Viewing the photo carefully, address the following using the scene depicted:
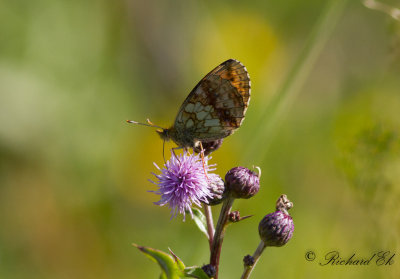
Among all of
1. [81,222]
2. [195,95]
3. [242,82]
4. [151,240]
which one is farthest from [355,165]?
[81,222]

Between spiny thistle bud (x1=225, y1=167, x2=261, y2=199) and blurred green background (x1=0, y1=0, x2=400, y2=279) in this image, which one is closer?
spiny thistle bud (x1=225, y1=167, x2=261, y2=199)

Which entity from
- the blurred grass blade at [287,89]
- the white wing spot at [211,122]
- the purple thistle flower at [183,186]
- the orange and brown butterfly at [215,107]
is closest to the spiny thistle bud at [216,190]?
the purple thistle flower at [183,186]

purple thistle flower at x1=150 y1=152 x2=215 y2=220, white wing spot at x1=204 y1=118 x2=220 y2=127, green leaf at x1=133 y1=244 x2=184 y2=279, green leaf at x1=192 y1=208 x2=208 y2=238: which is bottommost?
green leaf at x1=133 y1=244 x2=184 y2=279

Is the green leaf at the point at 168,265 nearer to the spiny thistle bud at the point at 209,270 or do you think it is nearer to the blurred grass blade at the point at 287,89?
the spiny thistle bud at the point at 209,270

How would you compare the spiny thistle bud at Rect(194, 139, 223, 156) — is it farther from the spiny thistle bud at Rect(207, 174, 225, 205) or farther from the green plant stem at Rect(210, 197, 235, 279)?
the green plant stem at Rect(210, 197, 235, 279)

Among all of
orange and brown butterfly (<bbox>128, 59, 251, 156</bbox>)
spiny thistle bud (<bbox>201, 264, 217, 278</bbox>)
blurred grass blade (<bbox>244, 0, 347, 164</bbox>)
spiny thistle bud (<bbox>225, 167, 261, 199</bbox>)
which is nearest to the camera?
spiny thistle bud (<bbox>201, 264, 217, 278</bbox>)

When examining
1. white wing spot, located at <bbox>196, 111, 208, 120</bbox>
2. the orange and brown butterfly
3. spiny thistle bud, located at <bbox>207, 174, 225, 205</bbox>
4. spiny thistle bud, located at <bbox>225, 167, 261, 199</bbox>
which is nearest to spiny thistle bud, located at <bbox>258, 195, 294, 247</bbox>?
spiny thistle bud, located at <bbox>225, 167, 261, 199</bbox>

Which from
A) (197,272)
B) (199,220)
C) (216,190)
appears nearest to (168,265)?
(197,272)
